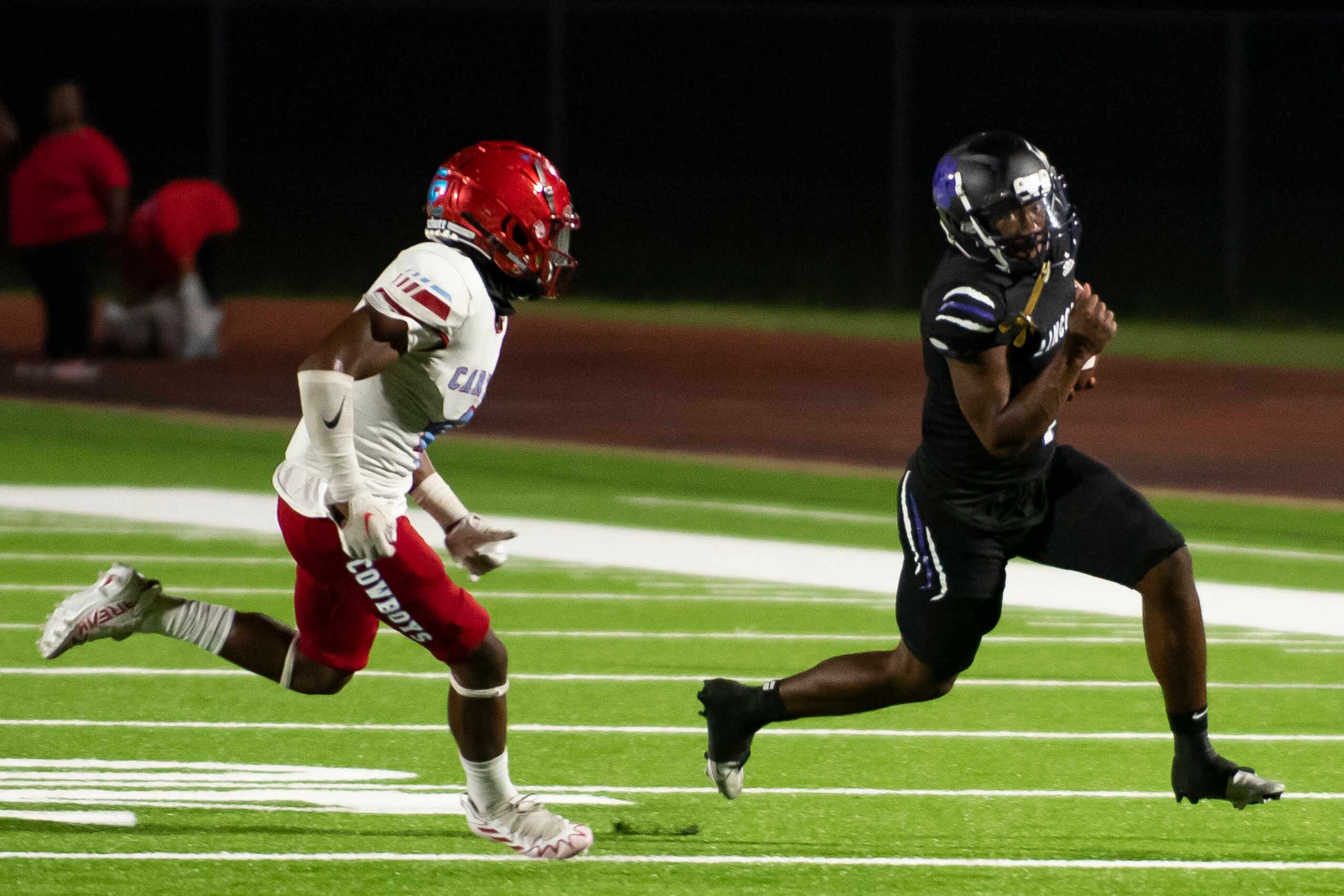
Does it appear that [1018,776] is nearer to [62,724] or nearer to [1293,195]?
[62,724]

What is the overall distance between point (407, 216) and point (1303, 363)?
11.6m

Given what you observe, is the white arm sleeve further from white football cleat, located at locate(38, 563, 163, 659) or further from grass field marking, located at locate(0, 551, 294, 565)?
grass field marking, located at locate(0, 551, 294, 565)

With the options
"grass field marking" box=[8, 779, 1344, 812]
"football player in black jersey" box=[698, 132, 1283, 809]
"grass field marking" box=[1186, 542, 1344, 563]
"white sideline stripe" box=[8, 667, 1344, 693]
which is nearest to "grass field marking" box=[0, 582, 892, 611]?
"white sideline stripe" box=[8, 667, 1344, 693]

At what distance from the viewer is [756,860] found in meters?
5.96

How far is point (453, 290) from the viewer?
5.73 m

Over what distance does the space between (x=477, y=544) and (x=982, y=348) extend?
1.36m

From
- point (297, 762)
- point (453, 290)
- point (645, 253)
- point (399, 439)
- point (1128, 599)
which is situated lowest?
point (645, 253)

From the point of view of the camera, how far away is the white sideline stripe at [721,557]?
10219mm

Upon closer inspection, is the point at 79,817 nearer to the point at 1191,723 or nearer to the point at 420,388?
the point at 420,388

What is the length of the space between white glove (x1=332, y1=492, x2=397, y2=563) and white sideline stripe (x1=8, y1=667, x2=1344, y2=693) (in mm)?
2798

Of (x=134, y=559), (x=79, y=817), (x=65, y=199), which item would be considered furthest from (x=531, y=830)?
(x=65, y=199)

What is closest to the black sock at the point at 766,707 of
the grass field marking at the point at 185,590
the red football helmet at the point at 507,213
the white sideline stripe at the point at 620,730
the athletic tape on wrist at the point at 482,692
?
the athletic tape on wrist at the point at 482,692

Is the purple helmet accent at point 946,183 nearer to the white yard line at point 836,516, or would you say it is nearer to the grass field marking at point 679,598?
the grass field marking at point 679,598

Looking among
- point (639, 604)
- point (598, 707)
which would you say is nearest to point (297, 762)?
point (598, 707)
